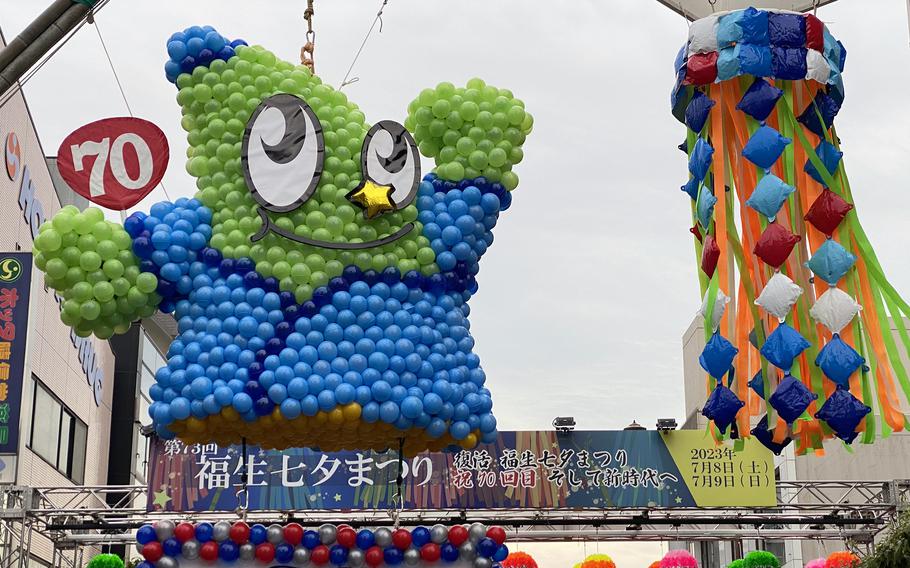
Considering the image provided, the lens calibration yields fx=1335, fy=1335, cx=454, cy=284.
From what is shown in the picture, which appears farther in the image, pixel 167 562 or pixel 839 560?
pixel 839 560

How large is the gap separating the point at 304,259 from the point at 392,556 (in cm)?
185

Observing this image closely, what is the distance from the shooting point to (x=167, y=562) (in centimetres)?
788

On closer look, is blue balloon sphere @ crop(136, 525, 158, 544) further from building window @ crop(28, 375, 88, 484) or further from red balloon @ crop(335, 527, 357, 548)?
building window @ crop(28, 375, 88, 484)

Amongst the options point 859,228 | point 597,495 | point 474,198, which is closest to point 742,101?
point 859,228

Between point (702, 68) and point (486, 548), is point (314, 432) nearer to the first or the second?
point (486, 548)

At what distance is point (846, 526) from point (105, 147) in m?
13.0

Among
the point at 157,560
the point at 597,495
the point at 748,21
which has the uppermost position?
the point at 748,21

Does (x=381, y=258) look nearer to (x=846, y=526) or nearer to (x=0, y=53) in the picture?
(x=0, y=53)

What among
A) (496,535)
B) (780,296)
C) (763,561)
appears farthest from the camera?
(763,561)

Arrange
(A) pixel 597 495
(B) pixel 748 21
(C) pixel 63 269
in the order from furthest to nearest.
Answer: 1. (A) pixel 597 495
2. (B) pixel 748 21
3. (C) pixel 63 269

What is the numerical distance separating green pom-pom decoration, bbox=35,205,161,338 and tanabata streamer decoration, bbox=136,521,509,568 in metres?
1.37

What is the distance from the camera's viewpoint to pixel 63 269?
24.5 feet

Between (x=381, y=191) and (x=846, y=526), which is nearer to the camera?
(x=381, y=191)

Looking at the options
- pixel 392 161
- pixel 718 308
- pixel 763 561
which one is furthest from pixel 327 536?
pixel 763 561
